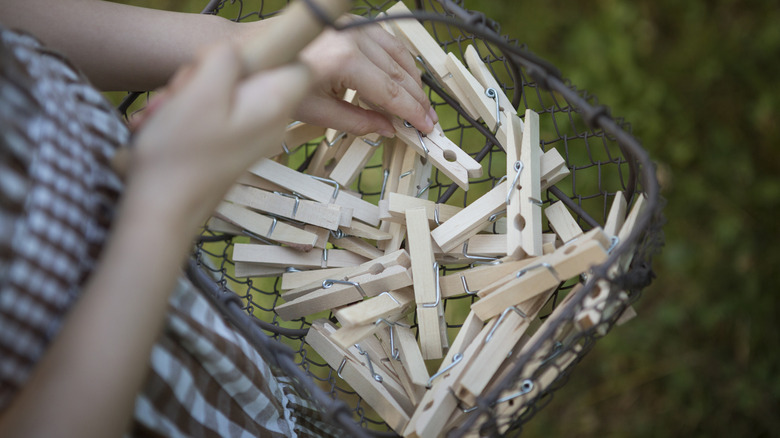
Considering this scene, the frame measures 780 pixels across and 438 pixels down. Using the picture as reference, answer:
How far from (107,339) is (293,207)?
379 millimetres

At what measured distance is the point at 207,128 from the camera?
0.33 metres

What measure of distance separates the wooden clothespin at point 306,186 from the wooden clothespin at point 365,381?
6.2 inches

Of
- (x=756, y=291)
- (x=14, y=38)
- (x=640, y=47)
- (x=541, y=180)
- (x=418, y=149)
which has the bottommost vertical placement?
(x=756, y=291)

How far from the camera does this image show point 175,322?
1.41 ft

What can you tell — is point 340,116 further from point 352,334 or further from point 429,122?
point 352,334

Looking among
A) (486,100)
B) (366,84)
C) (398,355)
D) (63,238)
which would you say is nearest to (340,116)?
(366,84)

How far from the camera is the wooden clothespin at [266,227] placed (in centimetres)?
68

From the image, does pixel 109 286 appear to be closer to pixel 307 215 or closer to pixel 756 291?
pixel 307 215

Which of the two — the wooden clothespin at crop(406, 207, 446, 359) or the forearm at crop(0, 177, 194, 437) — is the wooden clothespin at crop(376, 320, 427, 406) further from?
the forearm at crop(0, 177, 194, 437)

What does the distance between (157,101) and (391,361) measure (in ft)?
1.22

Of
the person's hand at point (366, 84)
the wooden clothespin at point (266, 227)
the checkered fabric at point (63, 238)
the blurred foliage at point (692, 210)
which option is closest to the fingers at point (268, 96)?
the checkered fabric at point (63, 238)

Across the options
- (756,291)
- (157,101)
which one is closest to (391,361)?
(157,101)

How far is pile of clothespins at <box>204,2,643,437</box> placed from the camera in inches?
21.7

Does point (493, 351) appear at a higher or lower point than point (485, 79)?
lower
